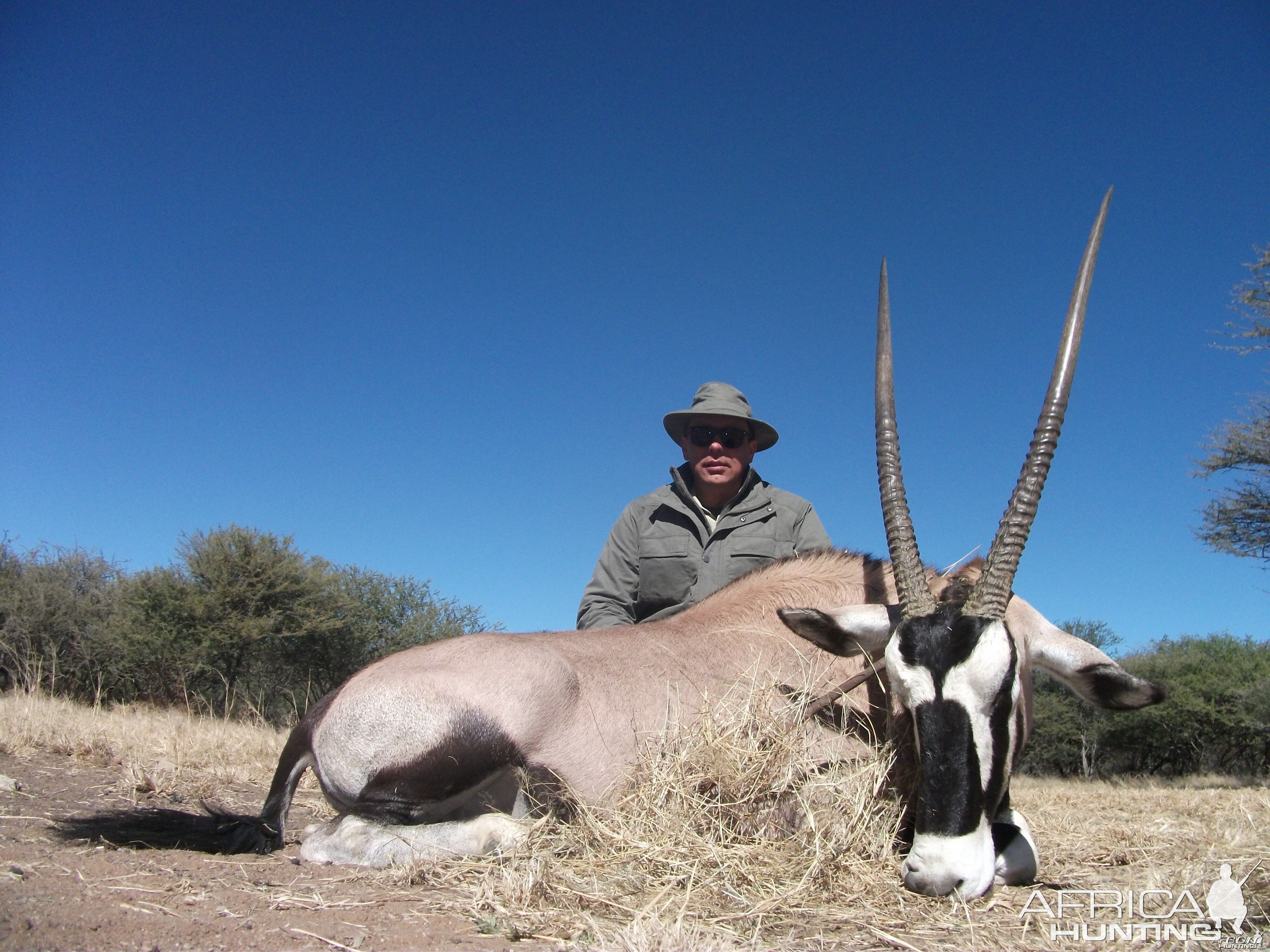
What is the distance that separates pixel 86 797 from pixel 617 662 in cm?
293

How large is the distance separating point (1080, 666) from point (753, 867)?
1547 millimetres

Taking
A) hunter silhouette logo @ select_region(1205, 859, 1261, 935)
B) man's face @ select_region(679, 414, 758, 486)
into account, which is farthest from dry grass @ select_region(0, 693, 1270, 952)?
man's face @ select_region(679, 414, 758, 486)

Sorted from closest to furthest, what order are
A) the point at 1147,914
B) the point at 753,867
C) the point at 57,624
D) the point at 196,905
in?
1. the point at 196,905
2. the point at 1147,914
3. the point at 753,867
4. the point at 57,624

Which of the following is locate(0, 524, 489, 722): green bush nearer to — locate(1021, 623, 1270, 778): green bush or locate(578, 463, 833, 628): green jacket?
locate(578, 463, 833, 628): green jacket

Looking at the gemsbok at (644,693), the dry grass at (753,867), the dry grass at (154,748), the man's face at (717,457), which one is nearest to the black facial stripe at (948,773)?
the gemsbok at (644,693)

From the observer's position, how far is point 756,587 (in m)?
4.13

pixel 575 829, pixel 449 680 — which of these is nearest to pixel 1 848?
pixel 449 680

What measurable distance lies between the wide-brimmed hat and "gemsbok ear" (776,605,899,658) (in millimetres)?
2246

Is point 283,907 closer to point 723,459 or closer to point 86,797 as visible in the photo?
point 86,797

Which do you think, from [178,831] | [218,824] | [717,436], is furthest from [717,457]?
[178,831]

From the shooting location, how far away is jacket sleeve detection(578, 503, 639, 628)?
17.6 feet

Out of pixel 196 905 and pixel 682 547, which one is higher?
pixel 682 547

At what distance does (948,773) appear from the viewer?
8.72 ft

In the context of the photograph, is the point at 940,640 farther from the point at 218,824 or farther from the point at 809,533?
the point at 218,824
